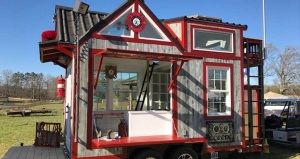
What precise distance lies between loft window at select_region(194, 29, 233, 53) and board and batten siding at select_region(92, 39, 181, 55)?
808 mm

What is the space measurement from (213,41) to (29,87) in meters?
70.4

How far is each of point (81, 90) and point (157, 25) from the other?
8.94 ft

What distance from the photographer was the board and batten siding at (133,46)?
333 inches

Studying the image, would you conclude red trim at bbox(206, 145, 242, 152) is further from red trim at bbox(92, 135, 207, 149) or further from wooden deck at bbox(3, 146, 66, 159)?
wooden deck at bbox(3, 146, 66, 159)

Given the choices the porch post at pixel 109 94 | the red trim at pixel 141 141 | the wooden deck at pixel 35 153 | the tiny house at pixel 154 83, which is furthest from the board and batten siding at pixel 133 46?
the wooden deck at pixel 35 153

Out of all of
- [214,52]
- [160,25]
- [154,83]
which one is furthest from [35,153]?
[214,52]

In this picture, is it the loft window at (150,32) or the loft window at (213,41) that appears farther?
the loft window at (213,41)

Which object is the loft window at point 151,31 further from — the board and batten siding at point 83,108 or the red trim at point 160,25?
the board and batten siding at point 83,108

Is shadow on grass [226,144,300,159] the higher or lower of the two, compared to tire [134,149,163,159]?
lower

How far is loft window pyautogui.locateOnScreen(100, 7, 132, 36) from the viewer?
8633 mm

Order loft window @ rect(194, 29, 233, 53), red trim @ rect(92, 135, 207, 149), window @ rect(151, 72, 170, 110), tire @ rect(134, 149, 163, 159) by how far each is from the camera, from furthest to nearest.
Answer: window @ rect(151, 72, 170, 110) → loft window @ rect(194, 29, 233, 53) → tire @ rect(134, 149, 163, 159) → red trim @ rect(92, 135, 207, 149)

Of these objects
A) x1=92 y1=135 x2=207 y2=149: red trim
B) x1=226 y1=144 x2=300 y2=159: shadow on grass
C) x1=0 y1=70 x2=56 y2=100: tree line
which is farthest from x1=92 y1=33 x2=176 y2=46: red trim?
x1=0 y1=70 x2=56 y2=100: tree line

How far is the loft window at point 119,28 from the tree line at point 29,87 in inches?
2586

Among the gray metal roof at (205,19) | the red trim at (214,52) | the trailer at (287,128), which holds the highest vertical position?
the gray metal roof at (205,19)
